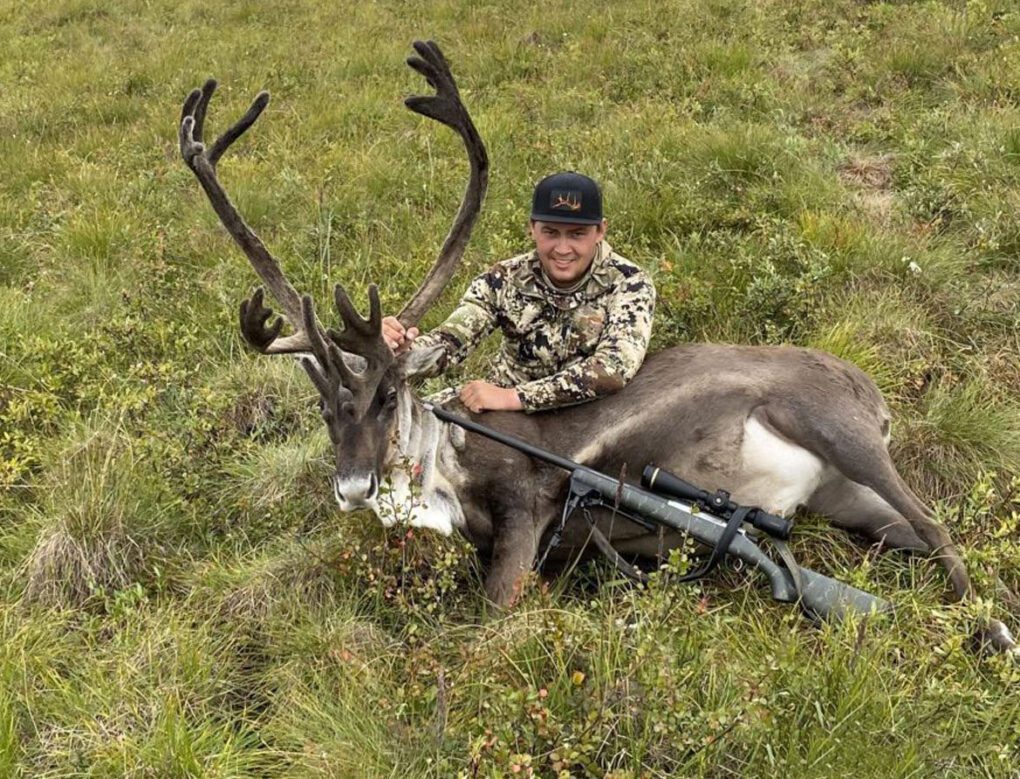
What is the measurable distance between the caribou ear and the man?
0.03m

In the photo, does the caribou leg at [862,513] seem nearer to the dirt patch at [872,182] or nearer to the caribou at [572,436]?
the caribou at [572,436]

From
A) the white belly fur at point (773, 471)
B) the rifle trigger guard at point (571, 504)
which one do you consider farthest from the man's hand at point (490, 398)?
the white belly fur at point (773, 471)

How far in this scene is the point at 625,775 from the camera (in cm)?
252

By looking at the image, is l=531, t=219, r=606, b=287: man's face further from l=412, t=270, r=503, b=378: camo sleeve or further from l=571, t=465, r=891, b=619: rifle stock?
l=571, t=465, r=891, b=619: rifle stock

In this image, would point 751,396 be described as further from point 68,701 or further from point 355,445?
point 68,701

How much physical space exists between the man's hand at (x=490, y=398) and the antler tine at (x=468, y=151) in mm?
518

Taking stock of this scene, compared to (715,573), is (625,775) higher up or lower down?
higher up

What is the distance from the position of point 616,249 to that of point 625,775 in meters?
4.37

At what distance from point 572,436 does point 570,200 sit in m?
1.18

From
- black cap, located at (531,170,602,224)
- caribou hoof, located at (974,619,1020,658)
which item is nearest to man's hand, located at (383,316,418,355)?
black cap, located at (531,170,602,224)

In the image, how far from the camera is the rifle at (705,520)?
350 centimetres

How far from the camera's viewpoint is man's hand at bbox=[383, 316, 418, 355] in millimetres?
4398

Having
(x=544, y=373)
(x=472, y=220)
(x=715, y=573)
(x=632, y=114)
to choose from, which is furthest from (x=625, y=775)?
(x=632, y=114)

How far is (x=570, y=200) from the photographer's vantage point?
4457 millimetres
